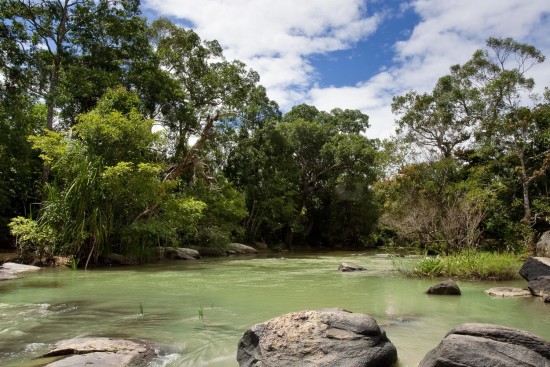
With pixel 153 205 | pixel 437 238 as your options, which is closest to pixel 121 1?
pixel 153 205

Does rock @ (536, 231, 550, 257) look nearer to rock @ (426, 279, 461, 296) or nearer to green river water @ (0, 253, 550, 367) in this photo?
green river water @ (0, 253, 550, 367)

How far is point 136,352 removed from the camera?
432cm

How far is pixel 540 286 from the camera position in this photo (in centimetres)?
816

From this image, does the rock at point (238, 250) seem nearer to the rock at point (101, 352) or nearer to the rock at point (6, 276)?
the rock at point (6, 276)

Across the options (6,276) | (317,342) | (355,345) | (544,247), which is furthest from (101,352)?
(544,247)

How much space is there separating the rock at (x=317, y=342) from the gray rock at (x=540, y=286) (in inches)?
214

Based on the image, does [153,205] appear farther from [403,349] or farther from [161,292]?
[403,349]

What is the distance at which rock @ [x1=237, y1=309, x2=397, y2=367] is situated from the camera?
382 cm

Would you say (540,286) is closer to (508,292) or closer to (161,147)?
(508,292)

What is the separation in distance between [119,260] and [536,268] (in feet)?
42.5

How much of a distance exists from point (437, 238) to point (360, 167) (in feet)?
53.8

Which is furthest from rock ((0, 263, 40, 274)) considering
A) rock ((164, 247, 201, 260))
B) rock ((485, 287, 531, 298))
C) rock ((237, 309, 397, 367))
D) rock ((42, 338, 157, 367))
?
rock ((485, 287, 531, 298))

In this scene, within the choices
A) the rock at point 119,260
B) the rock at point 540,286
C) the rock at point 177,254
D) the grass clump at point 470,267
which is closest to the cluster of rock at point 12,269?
the rock at point 119,260

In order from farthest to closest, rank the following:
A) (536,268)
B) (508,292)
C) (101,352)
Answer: (536,268), (508,292), (101,352)
